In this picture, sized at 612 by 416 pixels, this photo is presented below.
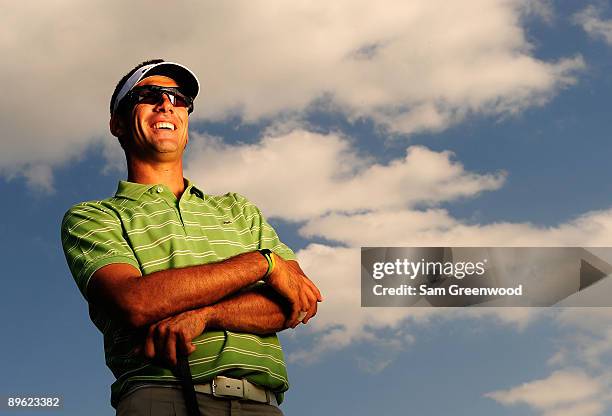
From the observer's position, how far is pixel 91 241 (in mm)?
4809

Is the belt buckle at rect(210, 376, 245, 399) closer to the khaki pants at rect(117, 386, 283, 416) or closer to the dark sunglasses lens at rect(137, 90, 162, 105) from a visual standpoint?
the khaki pants at rect(117, 386, 283, 416)

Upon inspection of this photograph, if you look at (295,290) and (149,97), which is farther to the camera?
(149,97)

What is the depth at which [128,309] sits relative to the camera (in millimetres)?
4422

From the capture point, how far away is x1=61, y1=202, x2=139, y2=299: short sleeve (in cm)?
470

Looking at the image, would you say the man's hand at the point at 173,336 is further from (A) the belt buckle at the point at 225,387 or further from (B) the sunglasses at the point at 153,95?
(B) the sunglasses at the point at 153,95

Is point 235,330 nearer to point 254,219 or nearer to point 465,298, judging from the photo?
point 254,219

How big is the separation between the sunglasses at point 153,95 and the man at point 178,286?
0.23 ft

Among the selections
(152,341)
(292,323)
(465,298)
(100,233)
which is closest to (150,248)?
(100,233)

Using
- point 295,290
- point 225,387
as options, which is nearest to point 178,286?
point 225,387

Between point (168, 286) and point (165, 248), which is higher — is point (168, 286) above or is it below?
below

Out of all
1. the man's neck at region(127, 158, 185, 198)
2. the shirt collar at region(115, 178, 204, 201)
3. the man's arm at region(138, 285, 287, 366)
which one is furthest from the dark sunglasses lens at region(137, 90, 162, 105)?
the man's arm at region(138, 285, 287, 366)

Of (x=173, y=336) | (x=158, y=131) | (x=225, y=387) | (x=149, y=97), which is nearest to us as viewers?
(x=173, y=336)

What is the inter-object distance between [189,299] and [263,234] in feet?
3.23

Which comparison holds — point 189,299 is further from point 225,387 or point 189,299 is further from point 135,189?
point 135,189
